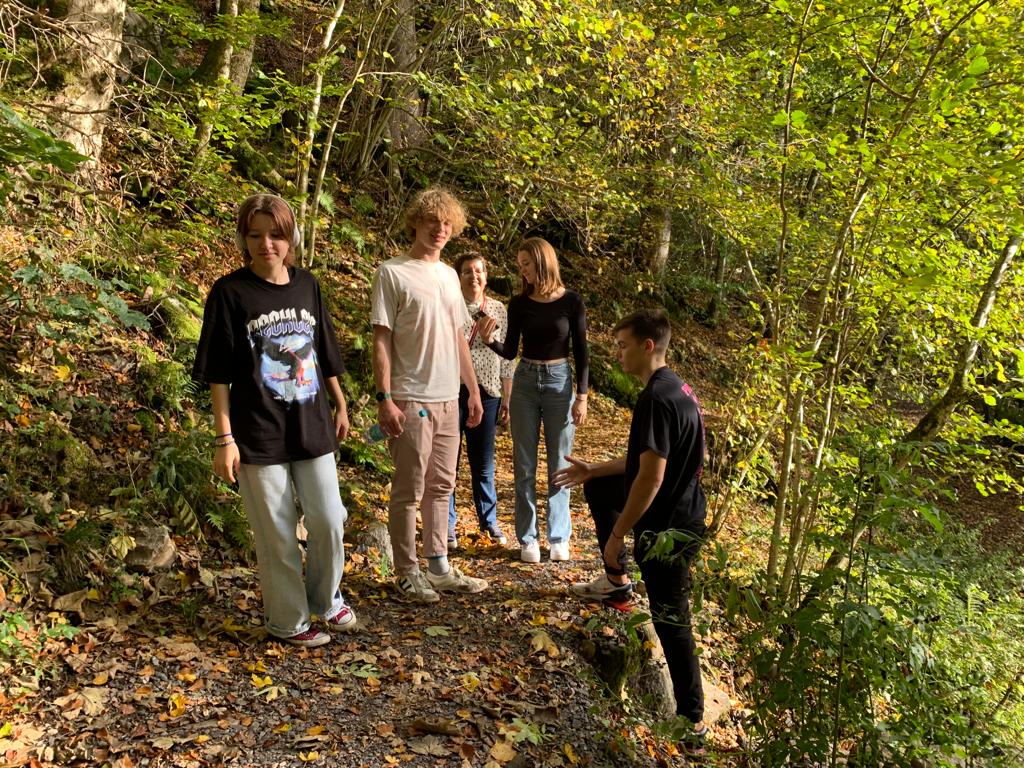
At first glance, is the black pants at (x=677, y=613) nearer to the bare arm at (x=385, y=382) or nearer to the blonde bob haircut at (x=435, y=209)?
the bare arm at (x=385, y=382)

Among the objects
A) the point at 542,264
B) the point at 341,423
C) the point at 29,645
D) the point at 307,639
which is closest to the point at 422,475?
the point at 341,423

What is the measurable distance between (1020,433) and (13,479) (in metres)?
7.54

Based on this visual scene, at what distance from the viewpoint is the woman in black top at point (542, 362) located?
4.54m

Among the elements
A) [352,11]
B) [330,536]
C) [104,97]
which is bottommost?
[330,536]

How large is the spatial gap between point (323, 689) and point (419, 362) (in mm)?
1712

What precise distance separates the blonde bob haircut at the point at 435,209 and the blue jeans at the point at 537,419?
1250mm

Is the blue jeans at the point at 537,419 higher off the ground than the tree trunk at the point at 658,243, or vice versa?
the tree trunk at the point at 658,243

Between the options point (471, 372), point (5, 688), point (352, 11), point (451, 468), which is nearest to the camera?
point (5, 688)

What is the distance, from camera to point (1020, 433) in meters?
5.80

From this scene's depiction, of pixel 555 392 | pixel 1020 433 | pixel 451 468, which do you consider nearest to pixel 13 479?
pixel 451 468

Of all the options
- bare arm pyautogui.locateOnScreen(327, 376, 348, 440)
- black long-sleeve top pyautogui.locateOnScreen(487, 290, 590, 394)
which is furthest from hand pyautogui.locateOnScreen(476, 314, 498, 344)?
bare arm pyautogui.locateOnScreen(327, 376, 348, 440)

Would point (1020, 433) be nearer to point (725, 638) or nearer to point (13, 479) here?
point (725, 638)

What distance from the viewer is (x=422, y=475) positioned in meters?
3.81

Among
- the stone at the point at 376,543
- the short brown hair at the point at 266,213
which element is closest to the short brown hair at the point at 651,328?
the short brown hair at the point at 266,213
